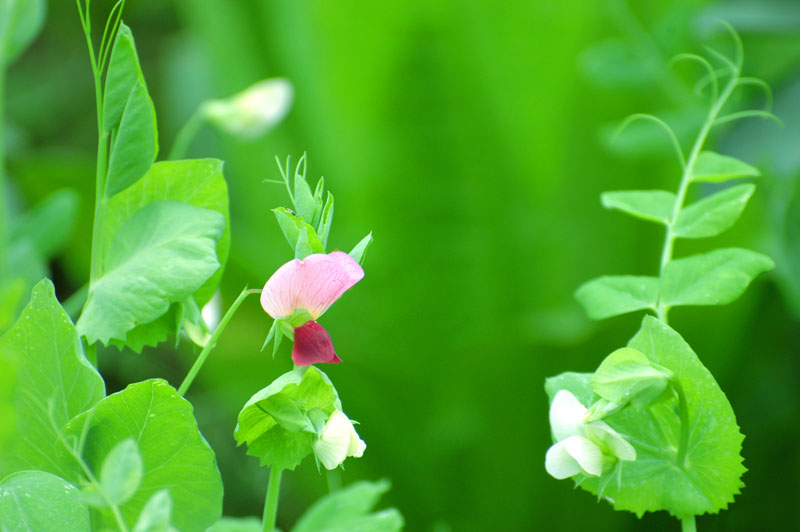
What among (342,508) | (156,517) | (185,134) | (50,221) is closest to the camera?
(156,517)

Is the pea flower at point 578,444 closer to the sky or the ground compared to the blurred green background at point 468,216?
closer to the sky

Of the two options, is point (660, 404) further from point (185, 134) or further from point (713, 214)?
point (185, 134)

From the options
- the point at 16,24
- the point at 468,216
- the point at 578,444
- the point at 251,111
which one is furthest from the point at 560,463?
the point at 468,216

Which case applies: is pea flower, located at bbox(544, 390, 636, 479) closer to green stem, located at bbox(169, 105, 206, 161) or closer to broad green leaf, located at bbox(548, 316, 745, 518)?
broad green leaf, located at bbox(548, 316, 745, 518)

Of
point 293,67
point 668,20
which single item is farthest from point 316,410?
point 293,67

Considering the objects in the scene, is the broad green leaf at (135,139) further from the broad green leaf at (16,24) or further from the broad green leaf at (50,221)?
the broad green leaf at (50,221)

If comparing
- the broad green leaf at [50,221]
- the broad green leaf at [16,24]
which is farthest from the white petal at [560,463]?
the broad green leaf at [50,221]
